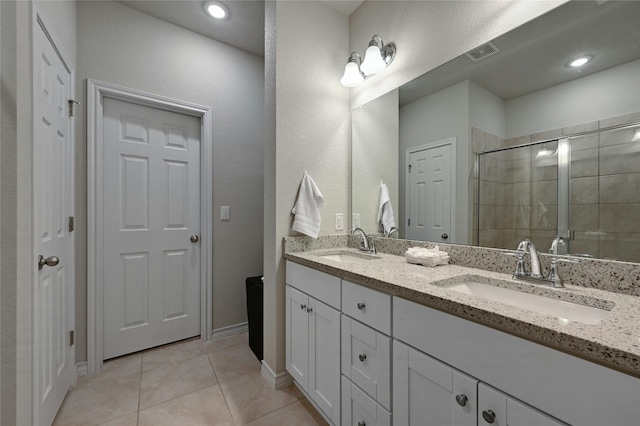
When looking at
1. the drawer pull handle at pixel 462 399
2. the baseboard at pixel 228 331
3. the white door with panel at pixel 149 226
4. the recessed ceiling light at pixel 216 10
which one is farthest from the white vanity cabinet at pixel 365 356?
the recessed ceiling light at pixel 216 10

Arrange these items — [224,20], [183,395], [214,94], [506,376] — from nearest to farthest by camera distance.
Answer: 1. [506,376]
2. [183,395]
3. [224,20]
4. [214,94]

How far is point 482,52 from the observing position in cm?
124

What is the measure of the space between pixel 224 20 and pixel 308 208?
A: 1667 mm

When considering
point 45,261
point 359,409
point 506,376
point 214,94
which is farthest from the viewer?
point 214,94

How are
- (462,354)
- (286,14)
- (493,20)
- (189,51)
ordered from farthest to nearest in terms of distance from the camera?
(189,51)
(286,14)
(493,20)
(462,354)

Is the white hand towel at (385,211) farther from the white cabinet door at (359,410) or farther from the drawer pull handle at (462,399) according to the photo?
the drawer pull handle at (462,399)

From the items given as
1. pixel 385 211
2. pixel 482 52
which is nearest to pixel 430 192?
pixel 385 211

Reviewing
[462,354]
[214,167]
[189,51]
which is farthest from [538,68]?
[189,51]

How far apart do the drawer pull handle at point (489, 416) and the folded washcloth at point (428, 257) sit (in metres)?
0.65

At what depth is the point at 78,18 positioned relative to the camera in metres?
1.78

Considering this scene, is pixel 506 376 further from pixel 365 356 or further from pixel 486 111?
pixel 486 111

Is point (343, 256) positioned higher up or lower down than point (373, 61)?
lower down

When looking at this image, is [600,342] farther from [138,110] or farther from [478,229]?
[138,110]

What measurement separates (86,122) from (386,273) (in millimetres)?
2160
